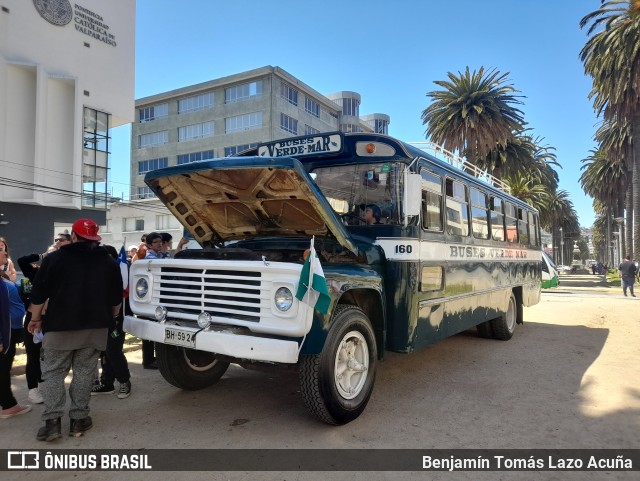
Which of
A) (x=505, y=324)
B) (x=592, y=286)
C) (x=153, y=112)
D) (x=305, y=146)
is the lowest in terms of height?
(x=592, y=286)

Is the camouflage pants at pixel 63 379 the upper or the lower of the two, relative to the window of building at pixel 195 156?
lower

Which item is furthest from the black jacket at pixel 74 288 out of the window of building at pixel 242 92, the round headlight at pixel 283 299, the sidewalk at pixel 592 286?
the window of building at pixel 242 92

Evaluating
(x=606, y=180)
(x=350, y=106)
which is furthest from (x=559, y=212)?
(x=350, y=106)

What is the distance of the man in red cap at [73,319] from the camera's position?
12.9 ft

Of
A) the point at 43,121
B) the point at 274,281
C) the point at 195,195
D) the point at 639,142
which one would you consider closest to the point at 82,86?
the point at 43,121

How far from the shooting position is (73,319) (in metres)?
3.94

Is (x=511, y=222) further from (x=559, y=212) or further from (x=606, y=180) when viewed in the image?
(x=559, y=212)

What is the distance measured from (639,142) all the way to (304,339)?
30.1m

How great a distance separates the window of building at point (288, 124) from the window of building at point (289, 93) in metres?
1.69

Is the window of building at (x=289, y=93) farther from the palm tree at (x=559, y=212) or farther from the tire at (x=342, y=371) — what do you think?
the tire at (x=342, y=371)

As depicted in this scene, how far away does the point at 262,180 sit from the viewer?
14.9 ft

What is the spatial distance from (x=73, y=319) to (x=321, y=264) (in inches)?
90.2

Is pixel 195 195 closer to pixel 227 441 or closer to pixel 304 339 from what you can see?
pixel 304 339

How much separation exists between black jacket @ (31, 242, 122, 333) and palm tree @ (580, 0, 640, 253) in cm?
2737
